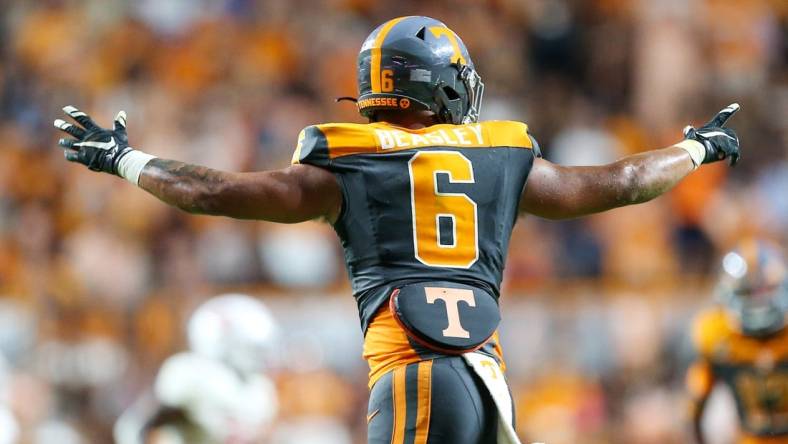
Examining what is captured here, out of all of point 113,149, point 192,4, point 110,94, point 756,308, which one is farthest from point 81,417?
point 113,149

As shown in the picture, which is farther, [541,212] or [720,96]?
[720,96]

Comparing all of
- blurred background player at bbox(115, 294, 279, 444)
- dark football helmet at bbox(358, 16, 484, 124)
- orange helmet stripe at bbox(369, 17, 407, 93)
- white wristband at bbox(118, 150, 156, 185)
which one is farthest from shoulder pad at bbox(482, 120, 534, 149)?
blurred background player at bbox(115, 294, 279, 444)

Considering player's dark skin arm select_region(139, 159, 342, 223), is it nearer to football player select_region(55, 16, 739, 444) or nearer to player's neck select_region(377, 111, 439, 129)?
football player select_region(55, 16, 739, 444)

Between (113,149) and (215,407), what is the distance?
3.07m

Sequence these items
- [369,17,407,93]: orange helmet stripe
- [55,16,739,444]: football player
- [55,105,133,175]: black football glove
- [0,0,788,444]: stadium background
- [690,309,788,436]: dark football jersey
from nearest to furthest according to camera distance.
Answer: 1. [55,16,739,444]: football player
2. [55,105,133,175]: black football glove
3. [369,17,407,93]: orange helmet stripe
4. [690,309,788,436]: dark football jersey
5. [0,0,788,444]: stadium background

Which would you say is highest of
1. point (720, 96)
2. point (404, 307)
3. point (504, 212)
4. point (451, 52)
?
point (720, 96)

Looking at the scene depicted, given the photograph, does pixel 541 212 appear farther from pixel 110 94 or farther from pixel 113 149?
pixel 110 94

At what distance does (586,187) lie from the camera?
400 centimetres

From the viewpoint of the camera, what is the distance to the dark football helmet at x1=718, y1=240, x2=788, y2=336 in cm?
704

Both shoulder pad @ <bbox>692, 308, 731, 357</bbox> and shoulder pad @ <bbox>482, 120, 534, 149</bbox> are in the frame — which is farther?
shoulder pad @ <bbox>692, 308, 731, 357</bbox>

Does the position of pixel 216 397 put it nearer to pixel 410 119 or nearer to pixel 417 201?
pixel 410 119

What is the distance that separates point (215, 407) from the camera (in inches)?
267

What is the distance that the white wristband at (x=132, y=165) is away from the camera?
3865 mm

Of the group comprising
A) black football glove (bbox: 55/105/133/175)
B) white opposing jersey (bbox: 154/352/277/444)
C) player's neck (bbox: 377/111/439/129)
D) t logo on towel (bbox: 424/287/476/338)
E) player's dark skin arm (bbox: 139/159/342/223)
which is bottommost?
t logo on towel (bbox: 424/287/476/338)
